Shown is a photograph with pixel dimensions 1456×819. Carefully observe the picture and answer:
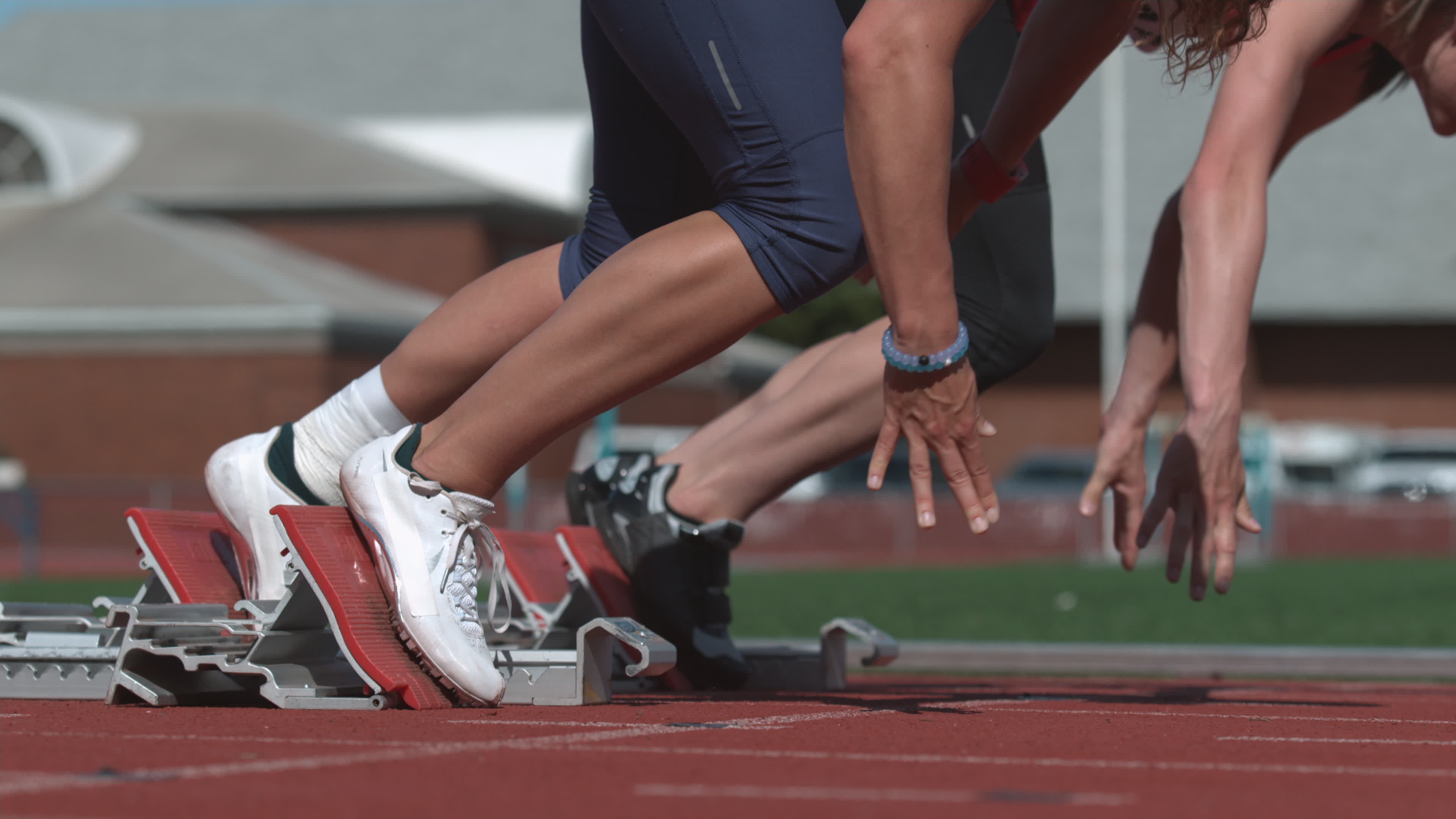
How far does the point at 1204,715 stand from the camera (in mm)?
3344

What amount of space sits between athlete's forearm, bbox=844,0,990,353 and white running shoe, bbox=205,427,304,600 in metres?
1.39

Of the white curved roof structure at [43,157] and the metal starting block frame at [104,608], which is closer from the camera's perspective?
the metal starting block frame at [104,608]

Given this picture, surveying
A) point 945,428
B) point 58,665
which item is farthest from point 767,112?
point 58,665

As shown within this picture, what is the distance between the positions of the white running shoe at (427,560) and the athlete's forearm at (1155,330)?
148 cm

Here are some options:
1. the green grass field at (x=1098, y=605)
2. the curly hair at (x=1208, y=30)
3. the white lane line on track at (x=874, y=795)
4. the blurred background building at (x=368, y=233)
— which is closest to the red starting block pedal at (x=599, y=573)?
the curly hair at (x=1208, y=30)

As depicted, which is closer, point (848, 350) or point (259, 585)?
point (259, 585)

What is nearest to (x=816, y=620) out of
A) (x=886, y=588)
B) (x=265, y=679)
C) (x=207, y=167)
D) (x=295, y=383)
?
(x=886, y=588)

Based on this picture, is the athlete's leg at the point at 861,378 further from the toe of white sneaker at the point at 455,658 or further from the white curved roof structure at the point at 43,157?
the white curved roof structure at the point at 43,157

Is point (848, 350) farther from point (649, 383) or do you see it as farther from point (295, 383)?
point (295, 383)

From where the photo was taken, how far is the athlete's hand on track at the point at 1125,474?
3785 millimetres

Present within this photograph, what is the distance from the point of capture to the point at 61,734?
8.88 feet

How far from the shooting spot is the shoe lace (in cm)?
320

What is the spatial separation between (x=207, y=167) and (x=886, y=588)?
21.3m

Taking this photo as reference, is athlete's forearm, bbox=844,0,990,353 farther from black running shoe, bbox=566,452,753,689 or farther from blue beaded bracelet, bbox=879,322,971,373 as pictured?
black running shoe, bbox=566,452,753,689
